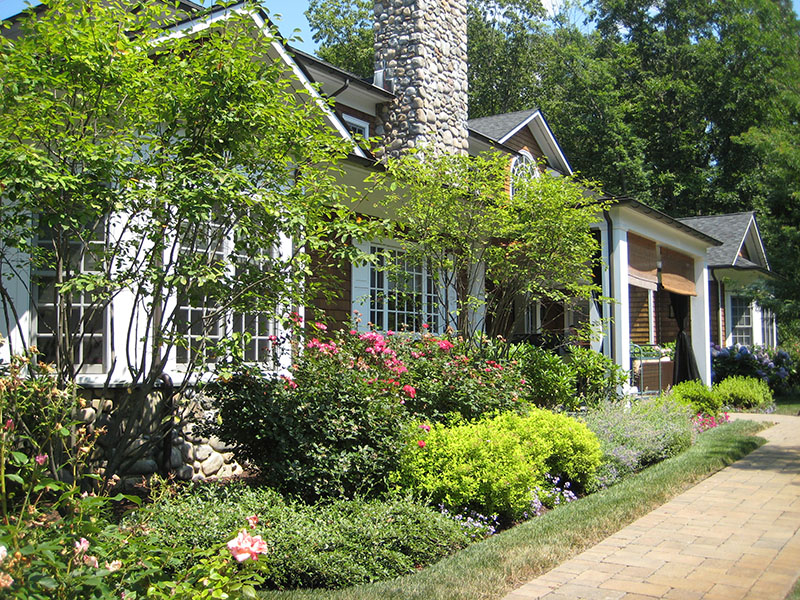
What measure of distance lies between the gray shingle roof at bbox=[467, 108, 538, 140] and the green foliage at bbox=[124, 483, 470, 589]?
13.1 meters

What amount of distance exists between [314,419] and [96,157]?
2604mm

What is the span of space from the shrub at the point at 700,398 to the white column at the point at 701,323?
3.06 m

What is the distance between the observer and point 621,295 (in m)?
12.7

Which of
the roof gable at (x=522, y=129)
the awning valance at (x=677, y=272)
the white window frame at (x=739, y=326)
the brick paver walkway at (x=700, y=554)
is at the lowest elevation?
the brick paver walkway at (x=700, y=554)

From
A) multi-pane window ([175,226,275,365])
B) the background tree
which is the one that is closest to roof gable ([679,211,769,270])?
multi-pane window ([175,226,275,365])

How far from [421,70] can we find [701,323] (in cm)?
925

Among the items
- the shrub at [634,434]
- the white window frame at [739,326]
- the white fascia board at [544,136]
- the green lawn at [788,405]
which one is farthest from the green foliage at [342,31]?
the shrub at [634,434]

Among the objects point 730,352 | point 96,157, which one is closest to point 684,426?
point 96,157

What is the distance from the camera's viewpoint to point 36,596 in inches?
103

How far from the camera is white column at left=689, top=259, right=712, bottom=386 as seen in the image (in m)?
16.7

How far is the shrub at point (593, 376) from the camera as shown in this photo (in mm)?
11578

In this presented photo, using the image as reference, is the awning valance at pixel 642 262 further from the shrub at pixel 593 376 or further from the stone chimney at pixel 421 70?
the stone chimney at pixel 421 70

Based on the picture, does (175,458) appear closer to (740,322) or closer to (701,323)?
(701,323)

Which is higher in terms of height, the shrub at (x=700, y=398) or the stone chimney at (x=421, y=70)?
the stone chimney at (x=421, y=70)
